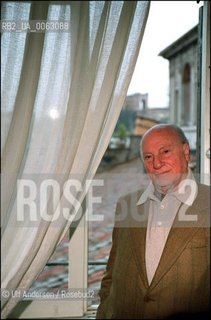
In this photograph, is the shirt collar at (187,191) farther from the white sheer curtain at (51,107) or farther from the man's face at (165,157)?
the white sheer curtain at (51,107)

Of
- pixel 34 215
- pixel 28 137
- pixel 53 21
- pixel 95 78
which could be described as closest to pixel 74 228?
pixel 34 215

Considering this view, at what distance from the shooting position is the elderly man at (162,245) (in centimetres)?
119

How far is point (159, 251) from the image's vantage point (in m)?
1.24

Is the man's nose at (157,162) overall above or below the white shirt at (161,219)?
above

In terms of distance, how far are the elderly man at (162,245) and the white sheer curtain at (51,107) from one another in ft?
0.71

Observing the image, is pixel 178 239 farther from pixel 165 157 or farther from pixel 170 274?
pixel 165 157

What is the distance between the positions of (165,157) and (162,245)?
0.94ft

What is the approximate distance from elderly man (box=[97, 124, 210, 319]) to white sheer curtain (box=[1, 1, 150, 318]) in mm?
217

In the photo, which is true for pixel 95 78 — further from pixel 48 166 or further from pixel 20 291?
pixel 20 291

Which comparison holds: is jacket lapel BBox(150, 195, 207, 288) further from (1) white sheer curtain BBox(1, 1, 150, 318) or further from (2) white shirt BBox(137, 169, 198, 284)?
(1) white sheer curtain BBox(1, 1, 150, 318)

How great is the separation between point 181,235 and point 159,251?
0.09m

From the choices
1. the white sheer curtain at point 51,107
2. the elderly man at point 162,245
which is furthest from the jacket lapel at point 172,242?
the white sheer curtain at point 51,107

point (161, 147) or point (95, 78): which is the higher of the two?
point (95, 78)

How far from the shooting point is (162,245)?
1.24m
